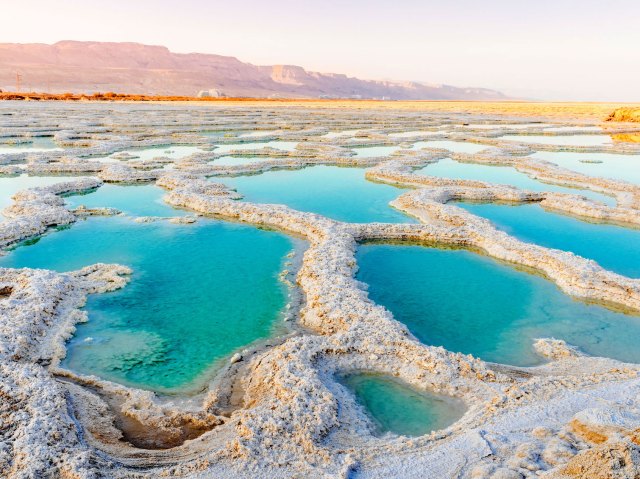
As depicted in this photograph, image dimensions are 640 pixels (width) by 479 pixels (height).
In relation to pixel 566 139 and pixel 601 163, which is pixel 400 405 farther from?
pixel 566 139

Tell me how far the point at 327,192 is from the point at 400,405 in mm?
14109

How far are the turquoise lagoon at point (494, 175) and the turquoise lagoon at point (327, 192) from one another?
442 centimetres

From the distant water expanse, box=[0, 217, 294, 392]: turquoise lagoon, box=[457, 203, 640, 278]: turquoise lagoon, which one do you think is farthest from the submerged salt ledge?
the distant water expanse

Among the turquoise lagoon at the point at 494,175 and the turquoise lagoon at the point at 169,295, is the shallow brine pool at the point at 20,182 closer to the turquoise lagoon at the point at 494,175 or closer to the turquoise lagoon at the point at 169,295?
the turquoise lagoon at the point at 169,295

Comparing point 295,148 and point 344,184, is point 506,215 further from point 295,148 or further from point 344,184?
point 295,148

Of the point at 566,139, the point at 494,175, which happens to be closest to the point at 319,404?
the point at 494,175

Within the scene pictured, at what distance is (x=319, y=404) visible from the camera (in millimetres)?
6637

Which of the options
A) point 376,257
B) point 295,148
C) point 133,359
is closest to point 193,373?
point 133,359

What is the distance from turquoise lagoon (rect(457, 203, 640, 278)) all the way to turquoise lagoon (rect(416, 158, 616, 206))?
3718mm

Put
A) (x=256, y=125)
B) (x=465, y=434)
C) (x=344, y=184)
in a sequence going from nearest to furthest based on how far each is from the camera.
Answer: (x=465, y=434), (x=344, y=184), (x=256, y=125)

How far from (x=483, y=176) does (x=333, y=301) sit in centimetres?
1734

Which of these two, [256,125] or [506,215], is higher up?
[256,125]

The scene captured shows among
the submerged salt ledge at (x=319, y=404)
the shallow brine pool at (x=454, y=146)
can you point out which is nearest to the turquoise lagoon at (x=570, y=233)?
the submerged salt ledge at (x=319, y=404)

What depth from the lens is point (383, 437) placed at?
6301 millimetres
